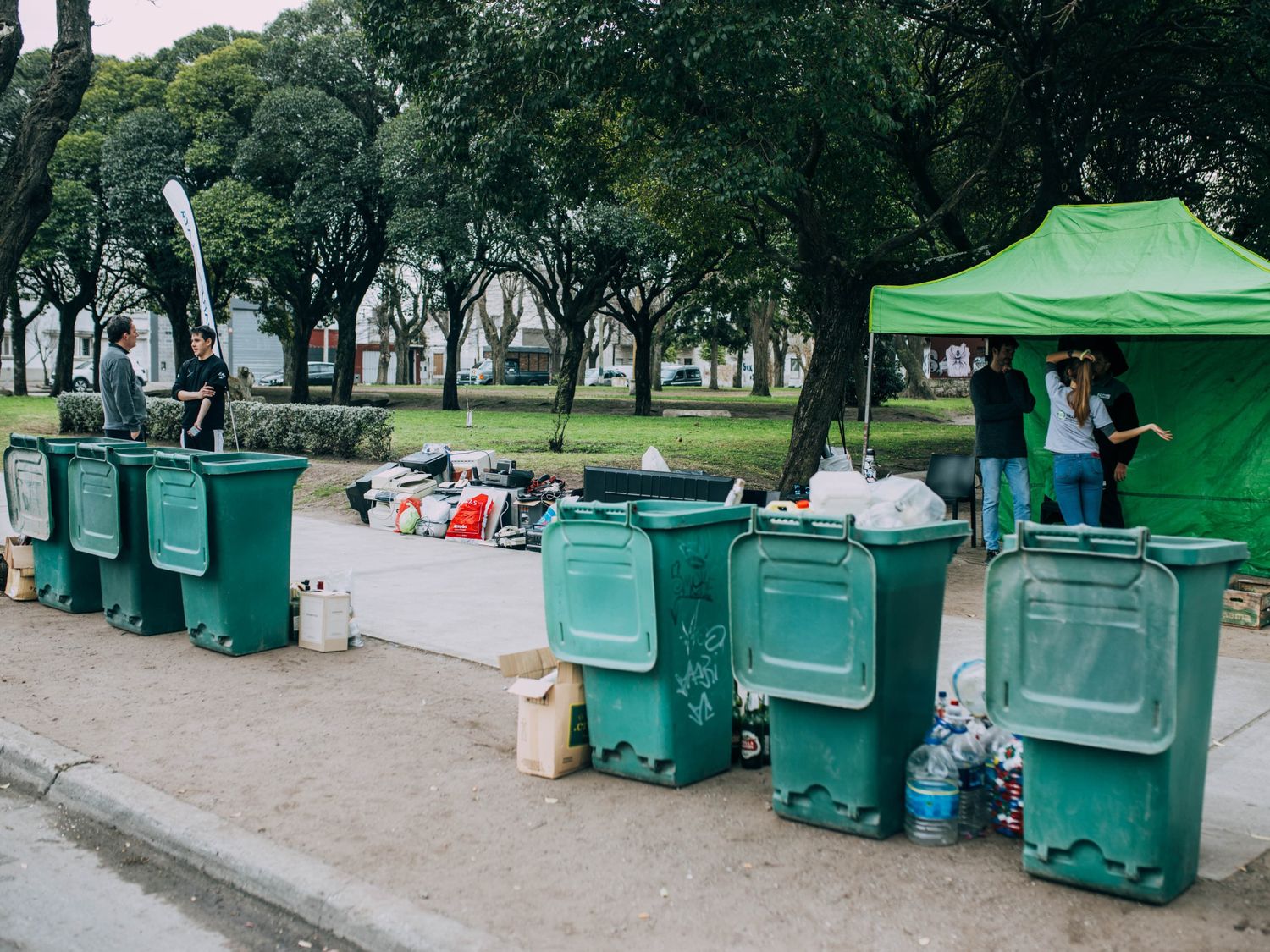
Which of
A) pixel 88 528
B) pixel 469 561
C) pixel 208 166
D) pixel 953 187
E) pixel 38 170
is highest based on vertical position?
pixel 208 166

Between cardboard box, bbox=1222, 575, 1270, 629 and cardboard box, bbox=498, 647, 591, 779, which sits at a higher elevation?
cardboard box, bbox=498, 647, 591, 779

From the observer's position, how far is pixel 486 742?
5340mm

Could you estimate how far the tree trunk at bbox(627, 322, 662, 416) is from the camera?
35.9 m

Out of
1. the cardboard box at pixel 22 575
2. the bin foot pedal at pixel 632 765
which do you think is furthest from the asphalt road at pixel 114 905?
the cardboard box at pixel 22 575

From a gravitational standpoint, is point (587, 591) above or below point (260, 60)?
below

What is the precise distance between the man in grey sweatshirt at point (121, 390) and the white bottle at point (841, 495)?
6.50 meters

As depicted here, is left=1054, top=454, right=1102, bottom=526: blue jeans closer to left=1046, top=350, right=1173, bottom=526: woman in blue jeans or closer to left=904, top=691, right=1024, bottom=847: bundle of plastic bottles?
left=1046, top=350, right=1173, bottom=526: woman in blue jeans

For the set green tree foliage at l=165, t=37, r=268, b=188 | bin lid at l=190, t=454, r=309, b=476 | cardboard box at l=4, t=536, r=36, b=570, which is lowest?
cardboard box at l=4, t=536, r=36, b=570

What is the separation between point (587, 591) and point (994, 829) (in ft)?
5.91

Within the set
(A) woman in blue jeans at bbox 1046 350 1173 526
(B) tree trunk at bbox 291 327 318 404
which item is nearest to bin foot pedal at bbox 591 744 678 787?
(A) woman in blue jeans at bbox 1046 350 1173 526

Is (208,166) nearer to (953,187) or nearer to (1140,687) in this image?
(953,187)

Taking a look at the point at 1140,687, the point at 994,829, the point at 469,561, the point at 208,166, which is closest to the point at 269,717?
the point at 994,829

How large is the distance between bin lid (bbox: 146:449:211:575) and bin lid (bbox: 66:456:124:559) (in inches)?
12.8

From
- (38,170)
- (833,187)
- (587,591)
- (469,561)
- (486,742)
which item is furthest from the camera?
(833,187)
